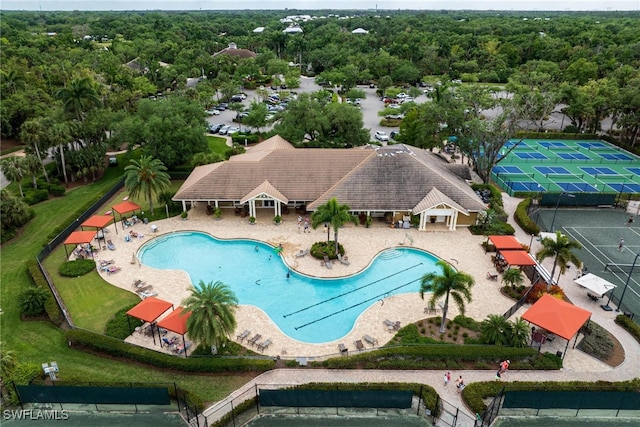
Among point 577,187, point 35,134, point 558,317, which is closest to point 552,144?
point 577,187

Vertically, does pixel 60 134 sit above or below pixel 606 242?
above

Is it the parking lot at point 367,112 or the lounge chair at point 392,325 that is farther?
the parking lot at point 367,112

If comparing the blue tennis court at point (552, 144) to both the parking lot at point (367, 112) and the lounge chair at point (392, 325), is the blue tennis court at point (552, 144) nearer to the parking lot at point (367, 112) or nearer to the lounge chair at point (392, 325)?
the parking lot at point (367, 112)

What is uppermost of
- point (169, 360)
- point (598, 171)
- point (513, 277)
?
point (513, 277)

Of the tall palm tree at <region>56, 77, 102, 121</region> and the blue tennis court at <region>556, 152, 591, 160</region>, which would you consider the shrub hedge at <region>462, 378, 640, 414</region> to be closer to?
the blue tennis court at <region>556, 152, 591, 160</region>

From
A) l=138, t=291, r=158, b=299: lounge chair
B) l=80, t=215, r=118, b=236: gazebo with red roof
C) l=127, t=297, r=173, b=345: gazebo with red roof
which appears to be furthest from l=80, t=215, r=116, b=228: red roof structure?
l=127, t=297, r=173, b=345: gazebo with red roof

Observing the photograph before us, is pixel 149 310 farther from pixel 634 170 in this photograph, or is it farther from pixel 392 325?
pixel 634 170

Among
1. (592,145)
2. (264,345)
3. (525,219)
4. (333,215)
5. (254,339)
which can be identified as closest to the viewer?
(264,345)

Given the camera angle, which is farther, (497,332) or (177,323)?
(497,332)

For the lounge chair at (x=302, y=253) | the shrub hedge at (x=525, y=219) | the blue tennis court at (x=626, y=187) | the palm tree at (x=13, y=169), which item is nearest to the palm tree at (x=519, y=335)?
the shrub hedge at (x=525, y=219)
